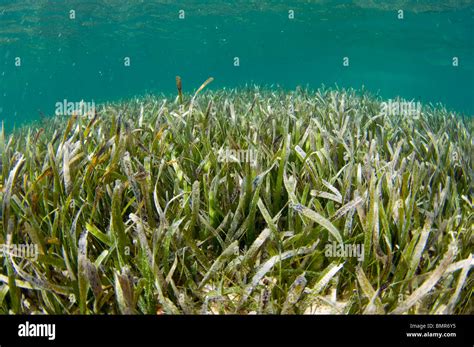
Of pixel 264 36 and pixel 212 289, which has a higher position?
pixel 264 36

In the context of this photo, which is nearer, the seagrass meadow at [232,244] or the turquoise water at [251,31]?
the seagrass meadow at [232,244]

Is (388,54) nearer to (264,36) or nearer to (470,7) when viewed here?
(264,36)

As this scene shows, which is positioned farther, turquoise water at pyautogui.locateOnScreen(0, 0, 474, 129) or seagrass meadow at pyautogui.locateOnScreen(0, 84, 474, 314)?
turquoise water at pyautogui.locateOnScreen(0, 0, 474, 129)

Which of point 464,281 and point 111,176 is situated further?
point 111,176

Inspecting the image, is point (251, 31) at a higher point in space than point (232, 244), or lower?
higher

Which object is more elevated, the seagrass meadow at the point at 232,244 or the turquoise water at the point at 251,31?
the turquoise water at the point at 251,31

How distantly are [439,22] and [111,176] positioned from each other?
3877cm

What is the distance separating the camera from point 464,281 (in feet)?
5.54

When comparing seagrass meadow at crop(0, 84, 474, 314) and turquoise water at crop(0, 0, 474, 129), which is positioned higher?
turquoise water at crop(0, 0, 474, 129)

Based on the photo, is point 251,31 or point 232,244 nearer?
point 232,244
